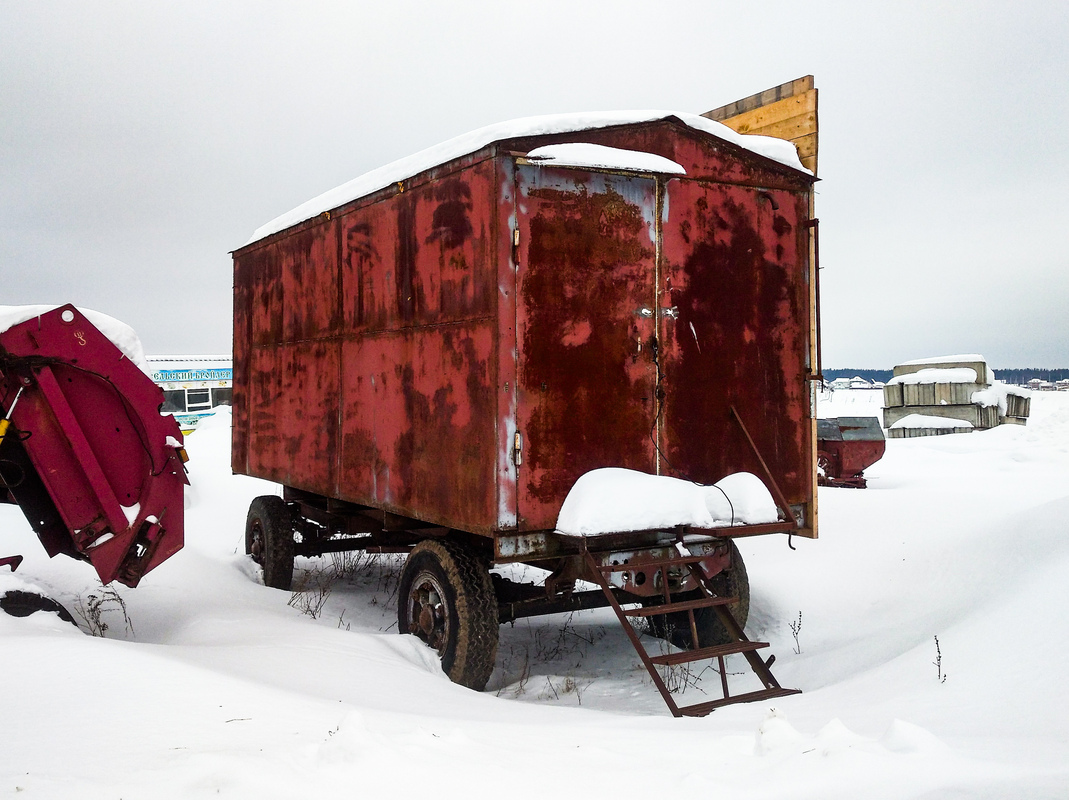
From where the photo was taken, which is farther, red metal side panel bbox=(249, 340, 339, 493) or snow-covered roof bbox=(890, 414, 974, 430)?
snow-covered roof bbox=(890, 414, 974, 430)

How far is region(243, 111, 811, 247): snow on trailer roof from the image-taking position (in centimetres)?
516

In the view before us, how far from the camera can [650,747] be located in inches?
142

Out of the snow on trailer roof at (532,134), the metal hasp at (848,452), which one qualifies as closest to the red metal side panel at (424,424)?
the snow on trailer roof at (532,134)

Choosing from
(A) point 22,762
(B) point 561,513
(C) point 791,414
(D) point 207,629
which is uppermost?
(C) point 791,414

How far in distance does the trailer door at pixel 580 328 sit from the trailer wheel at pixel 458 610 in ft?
2.30

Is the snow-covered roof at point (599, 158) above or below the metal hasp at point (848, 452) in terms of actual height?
above

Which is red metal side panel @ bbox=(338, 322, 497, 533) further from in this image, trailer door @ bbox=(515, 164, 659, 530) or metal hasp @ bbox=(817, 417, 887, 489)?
metal hasp @ bbox=(817, 417, 887, 489)

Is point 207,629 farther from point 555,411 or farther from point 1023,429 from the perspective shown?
point 1023,429

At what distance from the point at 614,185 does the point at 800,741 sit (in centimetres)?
350

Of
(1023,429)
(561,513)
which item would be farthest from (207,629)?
(1023,429)

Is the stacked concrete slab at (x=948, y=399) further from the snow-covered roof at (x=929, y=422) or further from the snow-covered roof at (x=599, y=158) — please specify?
the snow-covered roof at (x=599, y=158)

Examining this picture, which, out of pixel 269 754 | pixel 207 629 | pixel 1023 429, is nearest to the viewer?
pixel 269 754

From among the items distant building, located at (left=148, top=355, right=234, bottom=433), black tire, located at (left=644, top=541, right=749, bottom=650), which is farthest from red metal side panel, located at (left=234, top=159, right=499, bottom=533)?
distant building, located at (left=148, top=355, right=234, bottom=433)

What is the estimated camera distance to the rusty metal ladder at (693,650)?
183 inches
